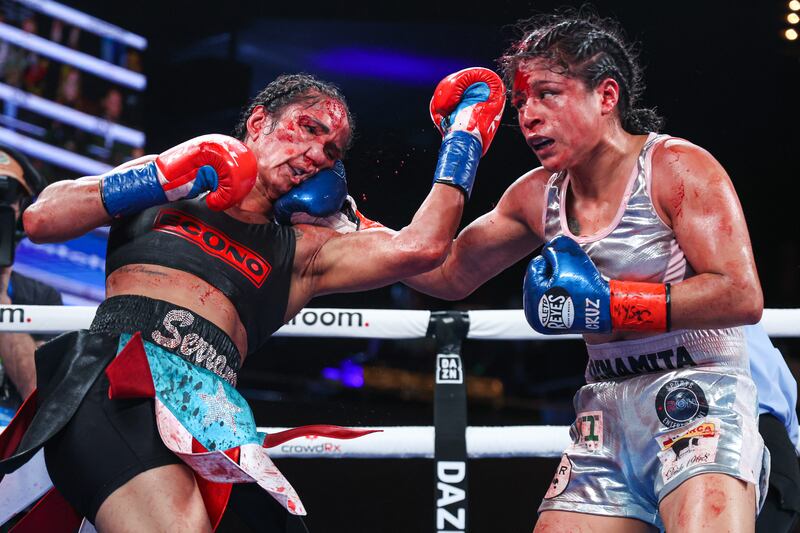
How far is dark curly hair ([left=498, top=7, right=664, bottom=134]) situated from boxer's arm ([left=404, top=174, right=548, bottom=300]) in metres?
0.25

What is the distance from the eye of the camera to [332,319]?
2561mm

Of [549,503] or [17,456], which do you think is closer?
[17,456]

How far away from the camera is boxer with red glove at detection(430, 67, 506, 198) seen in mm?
1957

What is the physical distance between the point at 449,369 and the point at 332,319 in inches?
14.8

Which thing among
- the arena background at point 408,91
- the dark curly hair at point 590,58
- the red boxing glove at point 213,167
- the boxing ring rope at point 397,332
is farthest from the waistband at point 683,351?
the arena background at point 408,91

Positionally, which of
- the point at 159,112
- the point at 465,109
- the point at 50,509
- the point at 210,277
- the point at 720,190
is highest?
the point at 159,112

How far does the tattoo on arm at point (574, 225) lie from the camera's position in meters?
1.90

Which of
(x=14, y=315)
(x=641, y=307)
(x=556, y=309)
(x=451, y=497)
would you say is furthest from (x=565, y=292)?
(x=14, y=315)

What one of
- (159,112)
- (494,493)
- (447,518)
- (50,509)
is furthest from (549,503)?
(159,112)

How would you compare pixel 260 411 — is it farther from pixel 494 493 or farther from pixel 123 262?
pixel 123 262

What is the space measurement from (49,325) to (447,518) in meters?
1.27

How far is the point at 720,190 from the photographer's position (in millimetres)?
1713

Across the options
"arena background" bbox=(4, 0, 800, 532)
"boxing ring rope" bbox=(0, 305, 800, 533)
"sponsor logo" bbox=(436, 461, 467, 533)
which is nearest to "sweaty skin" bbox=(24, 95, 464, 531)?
"boxing ring rope" bbox=(0, 305, 800, 533)

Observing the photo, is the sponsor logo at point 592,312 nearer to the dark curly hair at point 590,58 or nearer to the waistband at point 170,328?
the dark curly hair at point 590,58
